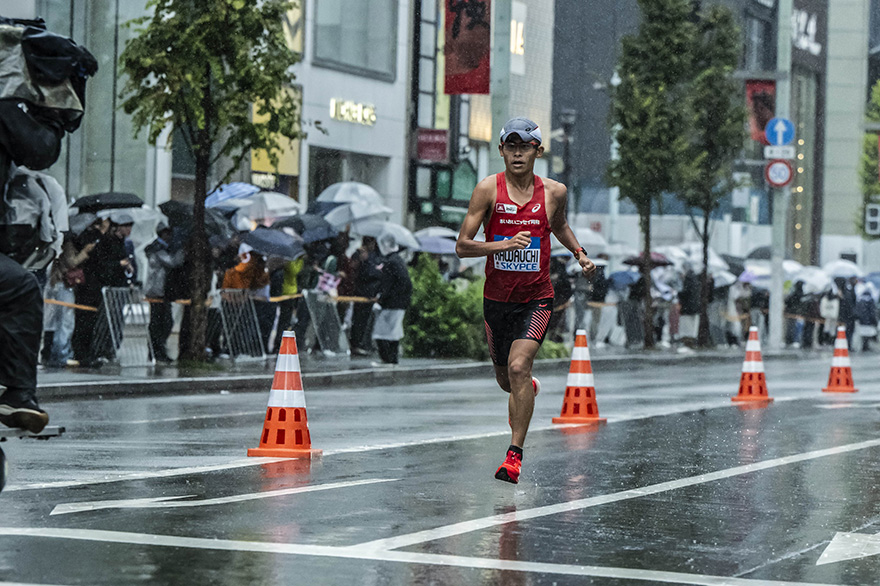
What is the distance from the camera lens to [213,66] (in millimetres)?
22078

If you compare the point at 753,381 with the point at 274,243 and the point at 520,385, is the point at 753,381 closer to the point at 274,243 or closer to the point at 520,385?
the point at 274,243

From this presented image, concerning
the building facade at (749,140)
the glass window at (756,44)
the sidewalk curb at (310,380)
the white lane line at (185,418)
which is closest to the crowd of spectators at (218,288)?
the sidewalk curb at (310,380)

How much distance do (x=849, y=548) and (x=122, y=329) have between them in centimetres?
1539

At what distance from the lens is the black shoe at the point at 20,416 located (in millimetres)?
6602

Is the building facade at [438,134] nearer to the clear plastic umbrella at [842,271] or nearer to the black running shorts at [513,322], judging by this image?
the clear plastic umbrella at [842,271]

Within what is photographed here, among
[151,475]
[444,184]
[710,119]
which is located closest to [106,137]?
[444,184]

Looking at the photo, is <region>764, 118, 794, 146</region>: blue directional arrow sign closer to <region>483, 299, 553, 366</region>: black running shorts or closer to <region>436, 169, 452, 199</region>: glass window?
<region>436, 169, 452, 199</region>: glass window

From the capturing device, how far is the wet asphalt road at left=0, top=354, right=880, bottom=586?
653 centimetres

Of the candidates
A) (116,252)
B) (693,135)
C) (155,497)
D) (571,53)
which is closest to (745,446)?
(155,497)

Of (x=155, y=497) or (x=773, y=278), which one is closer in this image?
(x=155, y=497)

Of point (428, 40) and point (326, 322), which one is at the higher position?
point (428, 40)

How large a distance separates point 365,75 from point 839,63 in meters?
44.9

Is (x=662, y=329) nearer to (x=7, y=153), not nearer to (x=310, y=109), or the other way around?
(x=310, y=109)

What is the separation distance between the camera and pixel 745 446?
40.8 ft
